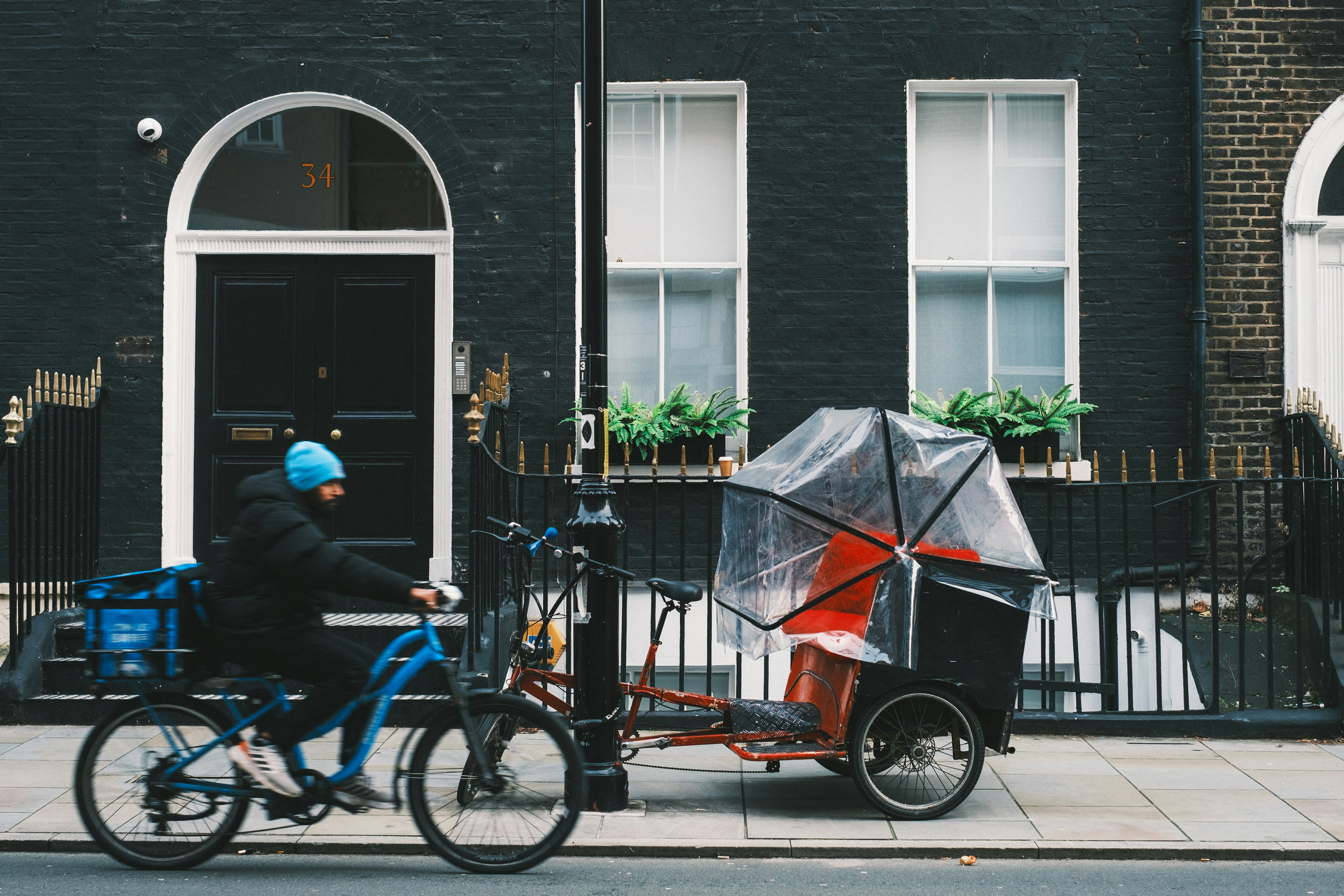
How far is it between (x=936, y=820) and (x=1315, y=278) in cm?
590

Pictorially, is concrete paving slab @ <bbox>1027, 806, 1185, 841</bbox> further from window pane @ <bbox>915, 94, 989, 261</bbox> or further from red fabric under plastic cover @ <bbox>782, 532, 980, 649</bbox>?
window pane @ <bbox>915, 94, 989, 261</bbox>

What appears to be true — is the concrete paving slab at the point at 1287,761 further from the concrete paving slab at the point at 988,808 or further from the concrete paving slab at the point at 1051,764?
the concrete paving slab at the point at 988,808

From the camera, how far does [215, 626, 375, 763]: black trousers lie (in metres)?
4.89

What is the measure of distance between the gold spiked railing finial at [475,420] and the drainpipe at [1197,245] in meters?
5.22

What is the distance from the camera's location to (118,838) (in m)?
5.02

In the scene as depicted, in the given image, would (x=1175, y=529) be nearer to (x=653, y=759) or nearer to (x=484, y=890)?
(x=653, y=759)

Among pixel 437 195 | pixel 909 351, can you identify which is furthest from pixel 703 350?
pixel 437 195

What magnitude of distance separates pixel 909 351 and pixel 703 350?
5.13 ft

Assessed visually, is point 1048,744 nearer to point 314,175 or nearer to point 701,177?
point 701,177

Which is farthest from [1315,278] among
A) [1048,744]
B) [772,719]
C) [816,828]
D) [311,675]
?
[311,675]

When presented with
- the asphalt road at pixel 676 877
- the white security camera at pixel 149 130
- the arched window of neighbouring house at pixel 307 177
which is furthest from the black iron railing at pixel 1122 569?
the white security camera at pixel 149 130

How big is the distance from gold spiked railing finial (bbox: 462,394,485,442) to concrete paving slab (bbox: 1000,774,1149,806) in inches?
139

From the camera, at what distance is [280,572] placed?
484 cm

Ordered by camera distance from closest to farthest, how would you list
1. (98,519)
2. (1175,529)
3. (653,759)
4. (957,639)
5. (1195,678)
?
(957,639), (653,759), (1195,678), (98,519), (1175,529)
